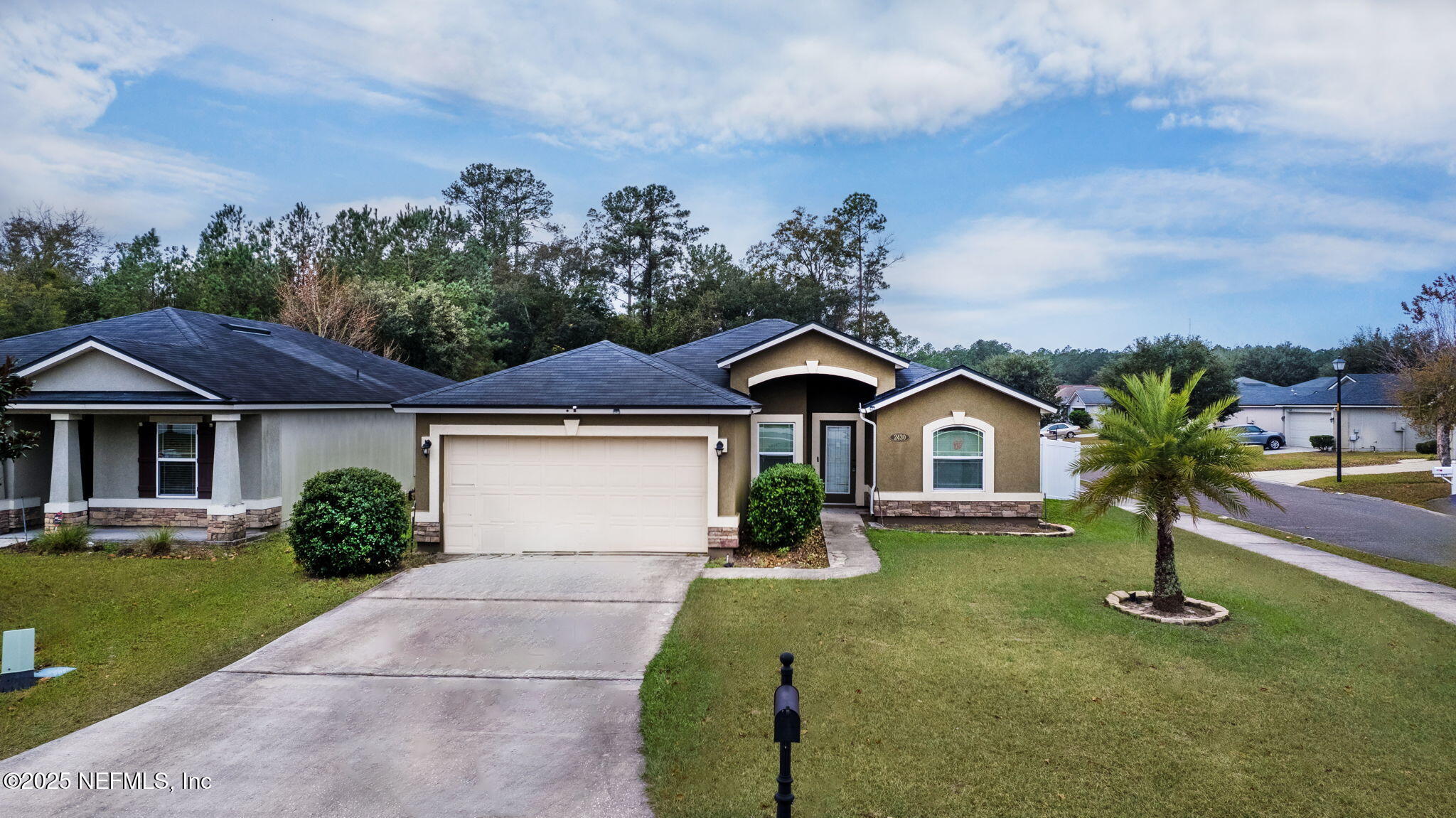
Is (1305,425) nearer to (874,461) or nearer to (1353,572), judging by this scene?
(1353,572)

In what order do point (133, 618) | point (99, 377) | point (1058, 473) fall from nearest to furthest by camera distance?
point (133, 618), point (99, 377), point (1058, 473)

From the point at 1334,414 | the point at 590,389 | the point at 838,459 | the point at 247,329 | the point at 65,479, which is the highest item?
the point at 247,329

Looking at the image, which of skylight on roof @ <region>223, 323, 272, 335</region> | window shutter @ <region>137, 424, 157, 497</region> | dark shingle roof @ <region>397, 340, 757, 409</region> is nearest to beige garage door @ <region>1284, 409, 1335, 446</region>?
dark shingle roof @ <region>397, 340, 757, 409</region>

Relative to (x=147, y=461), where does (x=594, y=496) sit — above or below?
below

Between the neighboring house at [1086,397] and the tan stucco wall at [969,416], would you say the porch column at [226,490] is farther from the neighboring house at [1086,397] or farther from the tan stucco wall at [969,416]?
the neighboring house at [1086,397]

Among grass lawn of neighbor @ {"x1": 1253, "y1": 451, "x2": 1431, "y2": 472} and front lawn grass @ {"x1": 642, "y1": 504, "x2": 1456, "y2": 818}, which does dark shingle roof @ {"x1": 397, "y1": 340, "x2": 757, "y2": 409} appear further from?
grass lawn of neighbor @ {"x1": 1253, "y1": 451, "x2": 1431, "y2": 472}

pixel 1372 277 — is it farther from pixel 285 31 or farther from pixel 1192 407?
pixel 285 31

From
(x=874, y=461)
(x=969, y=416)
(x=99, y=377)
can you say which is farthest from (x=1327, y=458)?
(x=99, y=377)
